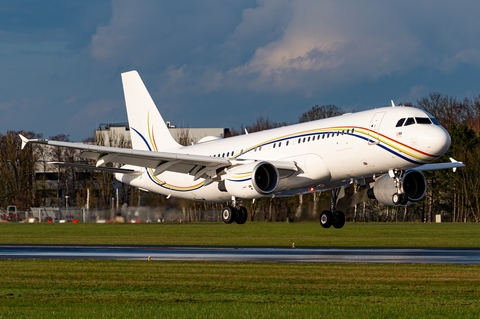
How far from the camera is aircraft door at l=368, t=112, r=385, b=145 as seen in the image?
143 feet

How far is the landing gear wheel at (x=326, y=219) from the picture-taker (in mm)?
50688

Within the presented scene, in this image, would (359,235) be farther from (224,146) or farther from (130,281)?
(130,281)

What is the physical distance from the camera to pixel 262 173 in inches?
1906

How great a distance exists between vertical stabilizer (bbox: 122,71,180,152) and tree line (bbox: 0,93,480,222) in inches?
230

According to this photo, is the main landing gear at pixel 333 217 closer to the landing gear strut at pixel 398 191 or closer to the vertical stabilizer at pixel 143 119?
the landing gear strut at pixel 398 191

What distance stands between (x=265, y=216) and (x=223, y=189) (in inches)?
440

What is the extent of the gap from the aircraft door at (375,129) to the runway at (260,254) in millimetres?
5596

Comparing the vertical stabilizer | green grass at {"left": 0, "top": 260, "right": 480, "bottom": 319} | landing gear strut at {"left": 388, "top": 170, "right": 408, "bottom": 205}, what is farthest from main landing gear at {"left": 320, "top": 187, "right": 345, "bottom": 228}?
green grass at {"left": 0, "top": 260, "right": 480, "bottom": 319}

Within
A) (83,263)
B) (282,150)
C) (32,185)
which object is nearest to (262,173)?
(282,150)

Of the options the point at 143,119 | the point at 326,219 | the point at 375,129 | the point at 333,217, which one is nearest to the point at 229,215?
the point at 326,219

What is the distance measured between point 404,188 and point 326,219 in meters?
5.47

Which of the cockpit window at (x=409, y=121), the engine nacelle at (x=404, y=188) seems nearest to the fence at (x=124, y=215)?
the engine nacelle at (x=404, y=188)

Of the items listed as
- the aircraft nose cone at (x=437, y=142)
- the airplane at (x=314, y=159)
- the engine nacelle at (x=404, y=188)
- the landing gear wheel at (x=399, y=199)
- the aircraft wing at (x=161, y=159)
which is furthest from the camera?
the aircraft wing at (x=161, y=159)

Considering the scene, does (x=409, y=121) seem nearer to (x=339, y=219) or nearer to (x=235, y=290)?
(x=339, y=219)
